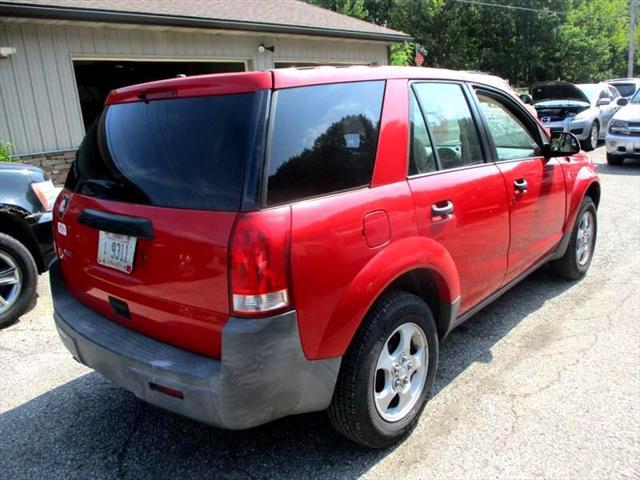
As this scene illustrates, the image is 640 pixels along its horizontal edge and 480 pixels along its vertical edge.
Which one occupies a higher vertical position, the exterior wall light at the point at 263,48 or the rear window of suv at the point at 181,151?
the exterior wall light at the point at 263,48

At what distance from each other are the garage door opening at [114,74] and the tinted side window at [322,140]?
34.7ft

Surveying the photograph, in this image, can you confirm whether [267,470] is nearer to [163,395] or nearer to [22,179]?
[163,395]

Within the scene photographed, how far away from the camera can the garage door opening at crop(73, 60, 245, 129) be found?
513 inches

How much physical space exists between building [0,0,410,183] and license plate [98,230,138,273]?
22.0 feet

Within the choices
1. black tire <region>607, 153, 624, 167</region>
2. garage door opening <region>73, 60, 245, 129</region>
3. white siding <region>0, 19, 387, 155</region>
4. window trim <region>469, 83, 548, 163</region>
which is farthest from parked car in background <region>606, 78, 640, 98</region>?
window trim <region>469, 83, 548, 163</region>

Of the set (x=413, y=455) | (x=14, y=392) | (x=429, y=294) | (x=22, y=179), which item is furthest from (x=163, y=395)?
(x=22, y=179)

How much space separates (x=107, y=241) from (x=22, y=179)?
2.78 meters

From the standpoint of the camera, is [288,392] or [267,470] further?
[267,470]

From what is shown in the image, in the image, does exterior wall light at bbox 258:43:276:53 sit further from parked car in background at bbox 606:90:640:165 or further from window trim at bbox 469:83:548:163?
window trim at bbox 469:83:548:163

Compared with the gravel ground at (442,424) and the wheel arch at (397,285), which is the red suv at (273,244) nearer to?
the wheel arch at (397,285)

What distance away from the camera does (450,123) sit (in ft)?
10.4

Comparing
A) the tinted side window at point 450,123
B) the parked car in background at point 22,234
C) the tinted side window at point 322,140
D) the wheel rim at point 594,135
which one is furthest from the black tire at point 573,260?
the wheel rim at point 594,135

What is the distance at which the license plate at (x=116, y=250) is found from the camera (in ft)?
7.80

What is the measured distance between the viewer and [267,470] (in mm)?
2586
